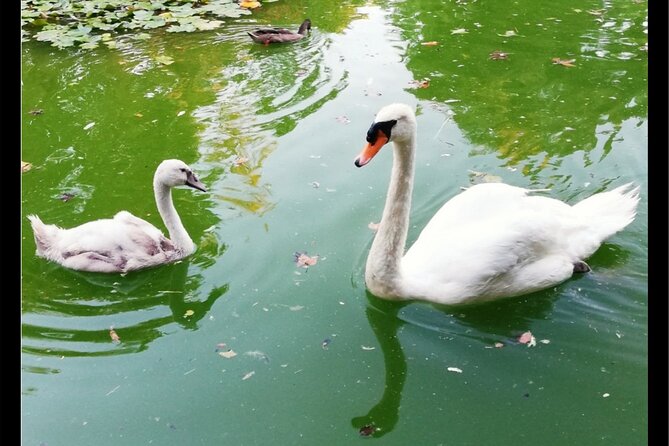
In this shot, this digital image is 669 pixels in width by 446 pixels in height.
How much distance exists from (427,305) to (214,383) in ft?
4.54

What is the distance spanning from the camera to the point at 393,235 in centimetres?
407

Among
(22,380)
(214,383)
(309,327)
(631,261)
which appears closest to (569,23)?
(631,261)

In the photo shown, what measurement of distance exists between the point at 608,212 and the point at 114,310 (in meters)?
3.39

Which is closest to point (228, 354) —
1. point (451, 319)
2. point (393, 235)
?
point (393, 235)

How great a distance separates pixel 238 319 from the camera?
4234mm

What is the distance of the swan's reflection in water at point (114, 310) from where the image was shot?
13.3 feet

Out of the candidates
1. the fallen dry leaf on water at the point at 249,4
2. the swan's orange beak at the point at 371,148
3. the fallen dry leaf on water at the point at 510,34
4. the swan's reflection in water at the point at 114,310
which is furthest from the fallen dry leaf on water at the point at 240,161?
the fallen dry leaf on water at the point at 249,4

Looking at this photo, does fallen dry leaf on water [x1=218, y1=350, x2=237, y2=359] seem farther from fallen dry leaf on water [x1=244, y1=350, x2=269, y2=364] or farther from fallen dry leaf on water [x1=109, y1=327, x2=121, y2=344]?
fallen dry leaf on water [x1=109, y1=327, x2=121, y2=344]

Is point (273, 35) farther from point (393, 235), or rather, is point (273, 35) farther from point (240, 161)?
point (393, 235)

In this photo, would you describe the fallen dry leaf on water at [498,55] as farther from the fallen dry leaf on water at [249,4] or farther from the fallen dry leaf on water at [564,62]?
the fallen dry leaf on water at [249,4]

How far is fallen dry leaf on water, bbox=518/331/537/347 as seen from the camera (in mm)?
3880

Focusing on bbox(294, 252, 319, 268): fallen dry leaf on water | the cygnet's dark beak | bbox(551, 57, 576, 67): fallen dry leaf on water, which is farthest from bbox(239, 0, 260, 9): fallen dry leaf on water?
bbox(294, 252, 319, 268): fallen dry leaf on water

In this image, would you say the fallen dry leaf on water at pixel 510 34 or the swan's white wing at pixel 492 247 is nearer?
the swan's white wing at pixel 492 247

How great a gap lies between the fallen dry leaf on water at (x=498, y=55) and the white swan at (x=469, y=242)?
390cm
